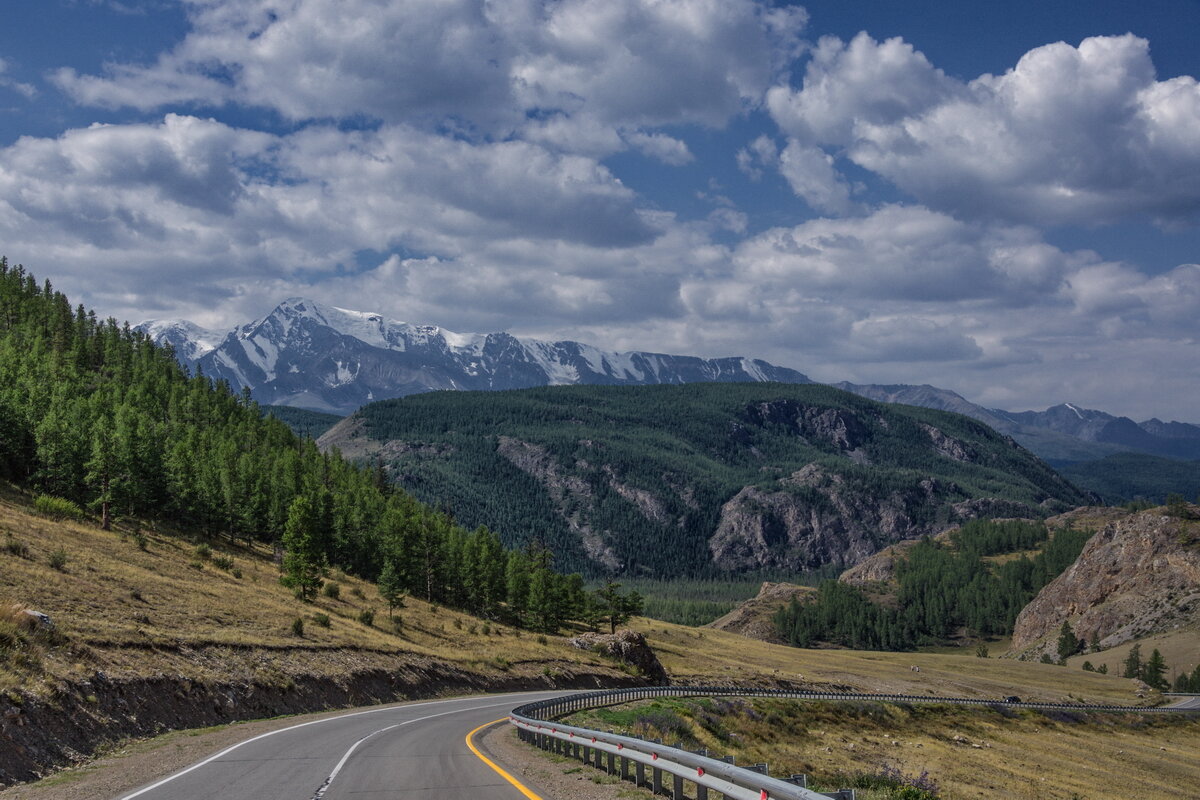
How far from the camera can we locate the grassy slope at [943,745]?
35.1 m

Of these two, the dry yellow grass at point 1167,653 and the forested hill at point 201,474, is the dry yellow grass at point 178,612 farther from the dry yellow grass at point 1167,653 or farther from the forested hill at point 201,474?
the dry yellow grass at point 1167,653

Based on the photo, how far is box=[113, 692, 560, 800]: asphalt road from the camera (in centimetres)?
1537

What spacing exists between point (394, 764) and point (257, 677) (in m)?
16.9

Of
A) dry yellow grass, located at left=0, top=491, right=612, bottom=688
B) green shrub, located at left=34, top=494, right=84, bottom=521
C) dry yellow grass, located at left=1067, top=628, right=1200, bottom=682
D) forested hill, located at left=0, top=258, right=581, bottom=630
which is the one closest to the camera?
dry yellow grass, located at left=0, top=491, right=612, bottom=688

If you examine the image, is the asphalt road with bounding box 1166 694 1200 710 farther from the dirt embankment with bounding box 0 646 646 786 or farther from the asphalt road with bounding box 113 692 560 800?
the asphalt road with bounding box 113 692 560 800

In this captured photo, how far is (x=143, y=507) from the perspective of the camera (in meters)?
77.8

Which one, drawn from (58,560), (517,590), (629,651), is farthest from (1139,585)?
(58,560)

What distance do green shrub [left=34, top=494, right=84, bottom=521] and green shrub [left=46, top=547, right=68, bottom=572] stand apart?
21583 mm

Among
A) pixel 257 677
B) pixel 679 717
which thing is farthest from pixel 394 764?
pixel 679 717

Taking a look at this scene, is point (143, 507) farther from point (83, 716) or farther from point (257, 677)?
point (83, 716)

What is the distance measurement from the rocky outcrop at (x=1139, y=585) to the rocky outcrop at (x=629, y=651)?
439 ft

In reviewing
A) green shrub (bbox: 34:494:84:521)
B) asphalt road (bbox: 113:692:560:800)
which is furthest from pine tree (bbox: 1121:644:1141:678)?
green shrub (bbox: 34:494:84:521)

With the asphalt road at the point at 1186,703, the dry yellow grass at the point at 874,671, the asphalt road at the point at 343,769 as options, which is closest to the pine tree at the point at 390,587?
the dry yellow grass at the point at 874,671

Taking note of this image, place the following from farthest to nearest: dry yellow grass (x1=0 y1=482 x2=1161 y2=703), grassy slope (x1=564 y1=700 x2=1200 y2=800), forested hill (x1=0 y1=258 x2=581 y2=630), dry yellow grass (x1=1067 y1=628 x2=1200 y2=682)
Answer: dry yellow grass (x1=1067 y1=628 x2=1200 y2=682), forested hill (x1=0 y1=258 x2=581 y2=630), grassy slope (x1=564 y1=700 x2=1200 y2=800), dry yellow grass (x1=0 y1=482 x2=1161 y2=703)
